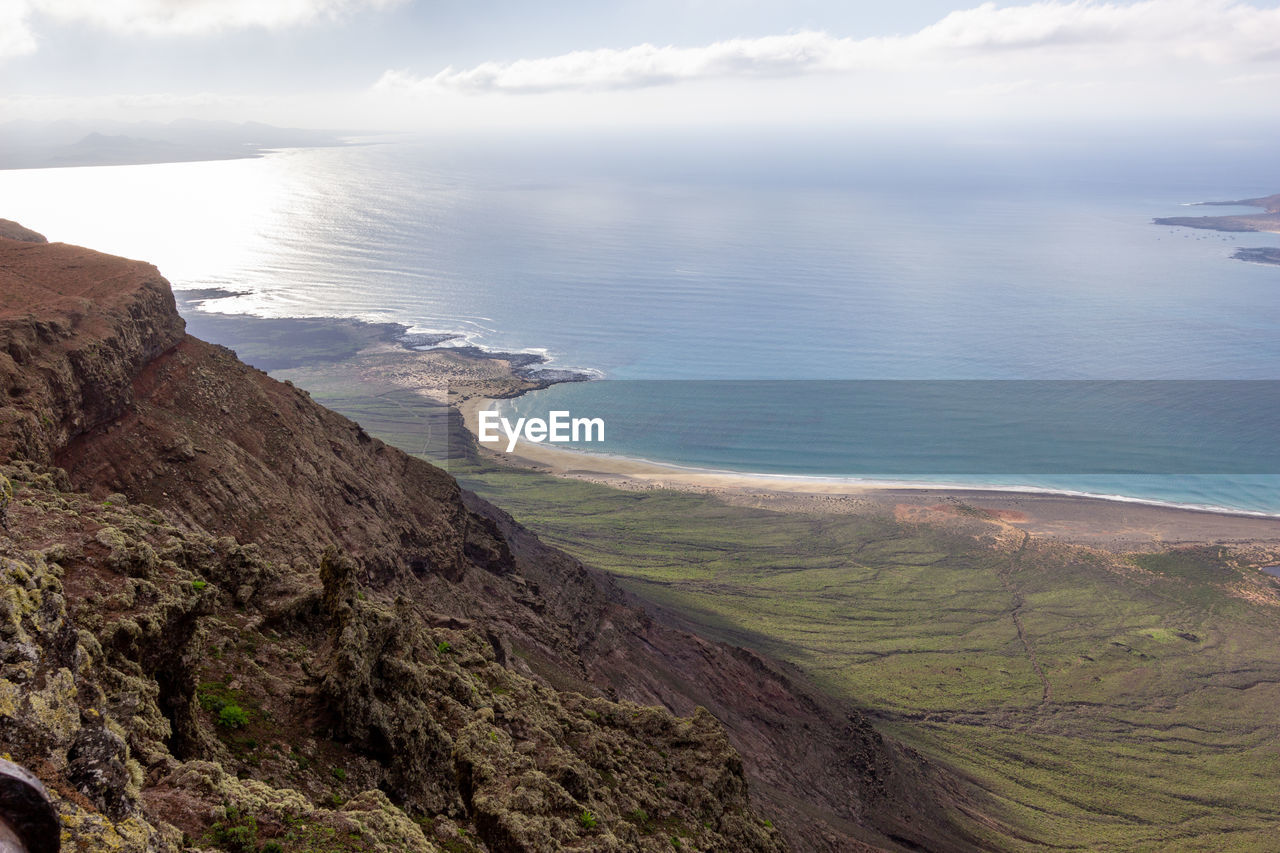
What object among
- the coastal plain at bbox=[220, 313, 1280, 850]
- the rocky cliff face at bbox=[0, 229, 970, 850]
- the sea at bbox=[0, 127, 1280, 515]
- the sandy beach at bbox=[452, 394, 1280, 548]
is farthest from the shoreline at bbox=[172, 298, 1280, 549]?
the rocky cliff face at bbox=[0, 229, 970, 850]

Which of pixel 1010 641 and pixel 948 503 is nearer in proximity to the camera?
pixel 1010 641

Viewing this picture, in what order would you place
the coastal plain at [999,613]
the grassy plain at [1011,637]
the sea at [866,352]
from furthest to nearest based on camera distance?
the sea at [866,352] → the coastal plain at [999,613] → the grassy plain at [1011,637]

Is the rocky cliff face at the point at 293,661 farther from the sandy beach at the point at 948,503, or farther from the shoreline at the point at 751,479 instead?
the shoreline at the point at 751,479

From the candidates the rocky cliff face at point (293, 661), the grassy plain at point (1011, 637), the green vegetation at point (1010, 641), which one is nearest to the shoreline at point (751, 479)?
the grassy plain at point (1011, 637)

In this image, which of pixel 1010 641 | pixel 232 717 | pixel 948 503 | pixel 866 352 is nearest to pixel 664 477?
pixel 948 503

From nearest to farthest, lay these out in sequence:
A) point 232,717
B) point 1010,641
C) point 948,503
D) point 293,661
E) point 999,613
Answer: point 232,717, point 293,661, point 1010,641, point 999,613, point 948,503

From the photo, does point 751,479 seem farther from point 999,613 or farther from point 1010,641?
point 1010,641

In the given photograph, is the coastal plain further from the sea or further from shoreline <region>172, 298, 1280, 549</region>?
the sea

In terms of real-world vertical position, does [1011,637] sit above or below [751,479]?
below

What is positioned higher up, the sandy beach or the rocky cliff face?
the rocky cliff face
